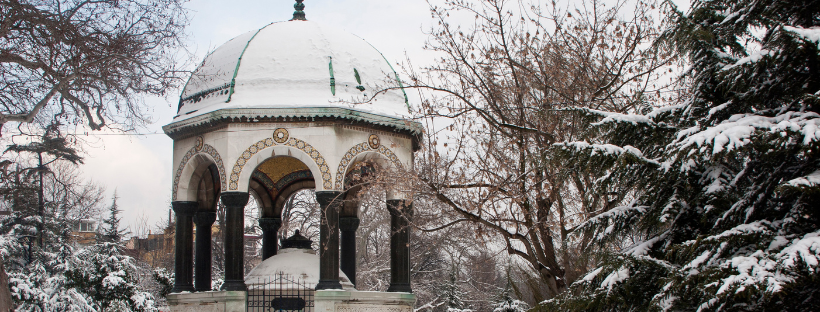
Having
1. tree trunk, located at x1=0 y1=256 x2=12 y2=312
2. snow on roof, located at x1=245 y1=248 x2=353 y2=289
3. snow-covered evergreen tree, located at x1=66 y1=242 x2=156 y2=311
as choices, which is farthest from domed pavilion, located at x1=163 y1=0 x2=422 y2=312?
snow-covered evergreen tree, located at x1=66 y1=242 x2=156 y2=311

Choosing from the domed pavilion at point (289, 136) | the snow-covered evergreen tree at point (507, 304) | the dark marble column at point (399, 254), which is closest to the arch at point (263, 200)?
the domed pavilion at point (289, 136)

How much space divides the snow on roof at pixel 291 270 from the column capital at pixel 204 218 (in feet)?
4.35

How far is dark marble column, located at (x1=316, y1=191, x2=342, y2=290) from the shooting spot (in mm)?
12432

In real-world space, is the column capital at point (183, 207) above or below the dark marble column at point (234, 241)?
above

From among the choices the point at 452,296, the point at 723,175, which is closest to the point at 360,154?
the point at 723,175

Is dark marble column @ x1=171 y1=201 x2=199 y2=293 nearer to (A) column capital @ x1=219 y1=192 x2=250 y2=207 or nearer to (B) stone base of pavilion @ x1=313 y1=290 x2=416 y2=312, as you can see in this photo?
(A) column capital @ x1=219 y1=192 x2=250 y2=207

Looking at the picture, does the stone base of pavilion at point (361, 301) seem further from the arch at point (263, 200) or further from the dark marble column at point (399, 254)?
the arch at point (263, 200)

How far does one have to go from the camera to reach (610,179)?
22.8 ft

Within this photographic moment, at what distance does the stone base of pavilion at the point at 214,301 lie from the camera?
40.7ft

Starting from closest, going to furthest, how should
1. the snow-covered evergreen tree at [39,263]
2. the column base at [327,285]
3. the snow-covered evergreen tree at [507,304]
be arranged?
the column base at [327,285], the snow-covered evergreen tree at [507,304], the snow-covered evergreen tree at [39,263]

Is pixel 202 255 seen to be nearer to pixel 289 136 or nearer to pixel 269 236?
pixel 269 236

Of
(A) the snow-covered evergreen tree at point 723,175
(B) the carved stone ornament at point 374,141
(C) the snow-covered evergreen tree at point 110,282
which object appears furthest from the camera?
(C) the snow-covered evergreen tree at point 110,282

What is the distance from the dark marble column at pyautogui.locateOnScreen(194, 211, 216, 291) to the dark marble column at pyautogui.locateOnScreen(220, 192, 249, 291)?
1.55 m

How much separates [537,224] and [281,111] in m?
4.99
